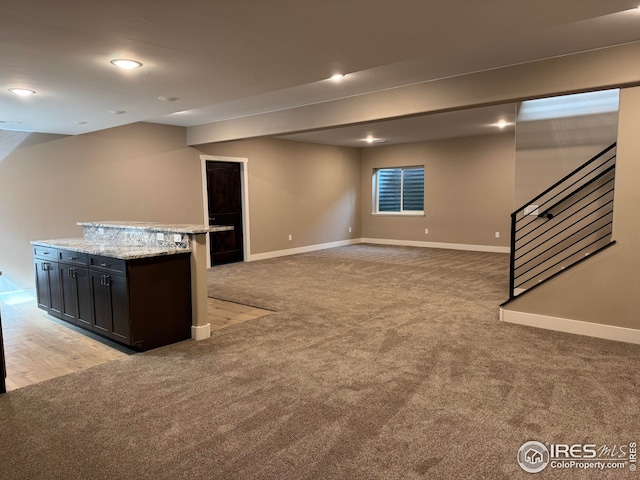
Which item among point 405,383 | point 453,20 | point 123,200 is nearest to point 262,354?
point 405,383

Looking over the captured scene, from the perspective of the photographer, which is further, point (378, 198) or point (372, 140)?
point (378, 198)

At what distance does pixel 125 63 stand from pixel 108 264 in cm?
172

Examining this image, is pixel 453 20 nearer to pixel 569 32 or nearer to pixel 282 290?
pixel 569 32

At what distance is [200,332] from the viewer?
12.7ft

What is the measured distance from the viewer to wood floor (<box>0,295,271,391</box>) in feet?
10.6

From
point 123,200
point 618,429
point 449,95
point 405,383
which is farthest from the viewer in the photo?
point 123,200

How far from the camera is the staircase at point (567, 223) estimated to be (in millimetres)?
4289

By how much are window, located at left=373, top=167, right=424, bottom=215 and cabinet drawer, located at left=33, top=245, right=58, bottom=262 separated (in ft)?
26.0

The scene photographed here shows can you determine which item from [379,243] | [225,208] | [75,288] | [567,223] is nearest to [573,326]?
[567,223]

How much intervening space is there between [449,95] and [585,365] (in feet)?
9.51

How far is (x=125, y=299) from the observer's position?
3506 millimetres

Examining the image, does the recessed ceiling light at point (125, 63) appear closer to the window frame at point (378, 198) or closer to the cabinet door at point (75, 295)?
the cabinet door at point (75, 295)

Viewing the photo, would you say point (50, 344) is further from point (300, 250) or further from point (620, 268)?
point (300, 250)

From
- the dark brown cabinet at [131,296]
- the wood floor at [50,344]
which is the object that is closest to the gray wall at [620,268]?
the wood floor at [50,344]
